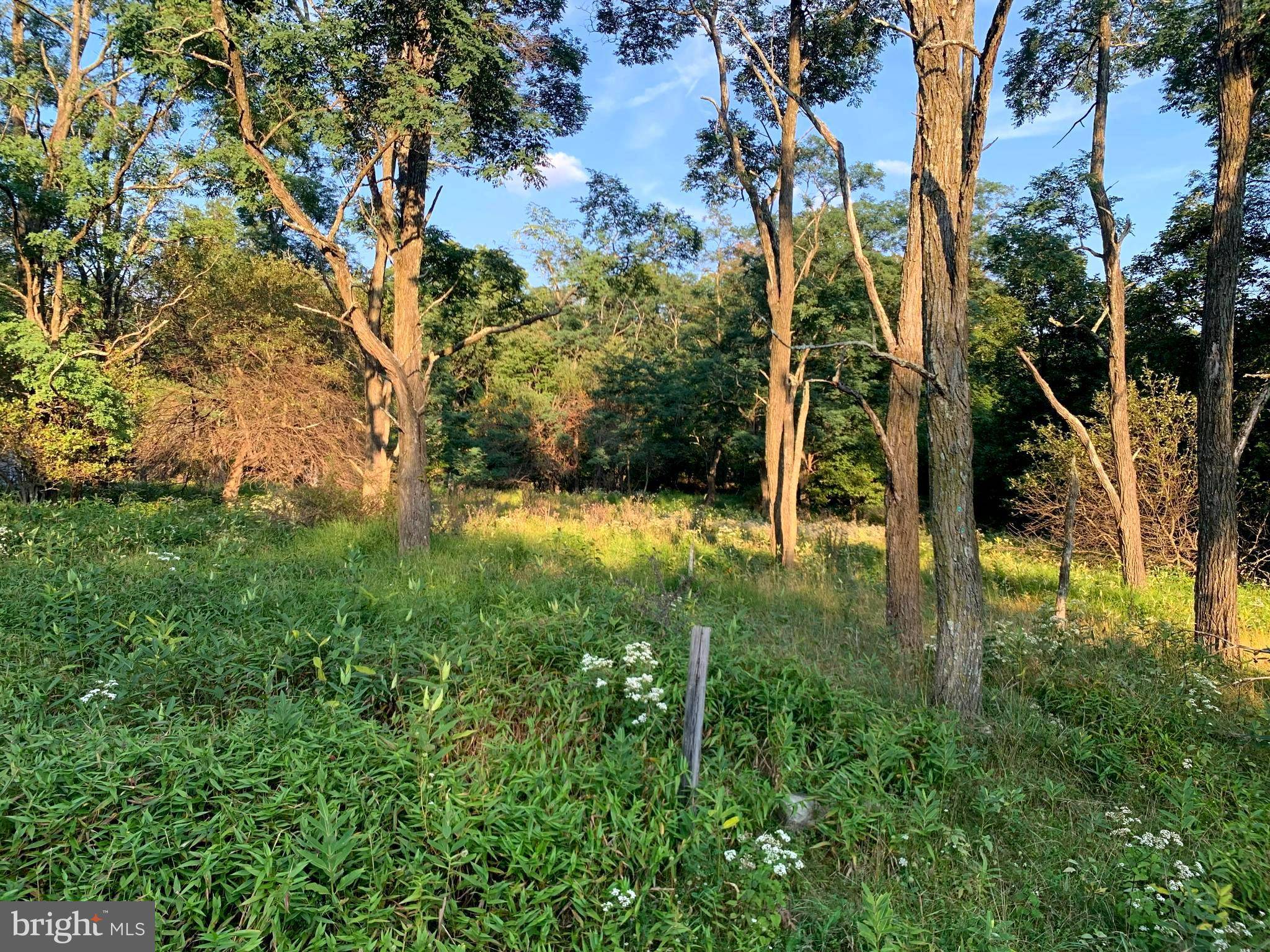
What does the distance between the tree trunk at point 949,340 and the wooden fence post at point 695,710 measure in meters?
2.21

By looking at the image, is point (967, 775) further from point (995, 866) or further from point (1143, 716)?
point (1143, 716)

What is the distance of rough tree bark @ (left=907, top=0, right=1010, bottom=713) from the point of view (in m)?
4.56

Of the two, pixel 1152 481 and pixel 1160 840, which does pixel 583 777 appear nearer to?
pixel 1160 840

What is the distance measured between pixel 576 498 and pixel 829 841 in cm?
1594

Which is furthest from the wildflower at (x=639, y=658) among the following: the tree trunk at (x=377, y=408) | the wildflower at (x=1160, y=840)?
the tree trunk at (x=377, y=408)

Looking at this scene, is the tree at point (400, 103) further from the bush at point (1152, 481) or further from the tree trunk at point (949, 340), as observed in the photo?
the bush at point (1152, 481)

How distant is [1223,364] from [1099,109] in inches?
294

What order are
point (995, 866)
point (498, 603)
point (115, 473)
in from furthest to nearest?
point (115, 473)
point (498, 603)
point (995, 866)

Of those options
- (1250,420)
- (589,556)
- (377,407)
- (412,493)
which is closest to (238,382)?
(377,407)

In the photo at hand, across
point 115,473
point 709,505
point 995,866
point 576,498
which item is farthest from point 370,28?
point 709,505

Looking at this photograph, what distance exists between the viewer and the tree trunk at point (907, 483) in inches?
232

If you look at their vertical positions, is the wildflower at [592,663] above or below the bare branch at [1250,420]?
below

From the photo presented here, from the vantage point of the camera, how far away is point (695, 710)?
3.37 metres

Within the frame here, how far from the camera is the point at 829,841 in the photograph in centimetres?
318
